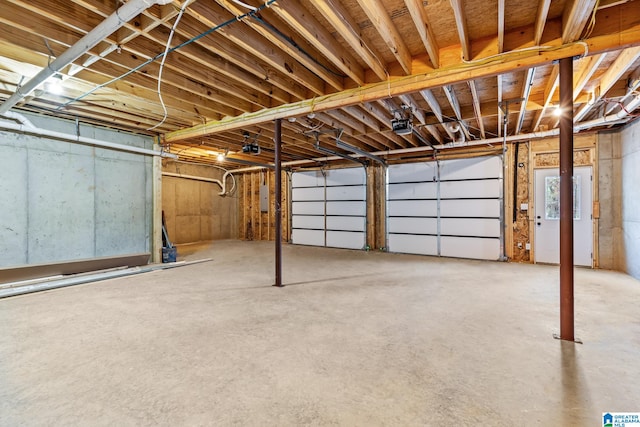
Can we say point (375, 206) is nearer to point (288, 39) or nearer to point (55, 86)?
point (288, 39)

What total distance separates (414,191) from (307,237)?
3.58m

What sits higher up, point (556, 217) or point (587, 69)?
point (587, 69)

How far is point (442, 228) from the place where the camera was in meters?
6.72

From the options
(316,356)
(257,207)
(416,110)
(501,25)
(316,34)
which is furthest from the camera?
(257,207)

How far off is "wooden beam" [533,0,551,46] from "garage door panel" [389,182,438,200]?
4.45m

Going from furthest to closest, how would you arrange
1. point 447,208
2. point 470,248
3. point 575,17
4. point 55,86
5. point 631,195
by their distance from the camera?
point 447,208, point 470,248, point 631,195, point 55,86, point 575,17

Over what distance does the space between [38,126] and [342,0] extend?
522 cm

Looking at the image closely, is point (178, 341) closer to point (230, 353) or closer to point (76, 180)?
point (230, 353)

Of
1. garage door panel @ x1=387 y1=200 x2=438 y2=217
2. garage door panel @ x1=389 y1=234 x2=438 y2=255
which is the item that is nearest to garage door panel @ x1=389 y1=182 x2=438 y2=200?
garage door panel @ x1=387 y1=200 x2=438 y2=217

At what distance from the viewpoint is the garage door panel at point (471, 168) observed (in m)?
6.15

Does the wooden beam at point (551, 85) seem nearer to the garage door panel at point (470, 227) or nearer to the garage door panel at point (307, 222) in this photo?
the garage door panel at point (470, 227)

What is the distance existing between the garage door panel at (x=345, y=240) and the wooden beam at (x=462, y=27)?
554 centimetres

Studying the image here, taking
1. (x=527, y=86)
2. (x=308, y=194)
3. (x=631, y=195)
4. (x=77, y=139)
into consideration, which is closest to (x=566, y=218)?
(x=527, y=86)

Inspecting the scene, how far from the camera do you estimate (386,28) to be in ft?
8.00
